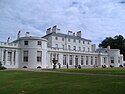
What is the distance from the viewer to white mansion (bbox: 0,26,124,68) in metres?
46.2

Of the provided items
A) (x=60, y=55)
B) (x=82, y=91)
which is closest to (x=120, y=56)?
(x=60, y=55)

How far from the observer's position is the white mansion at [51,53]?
151ft

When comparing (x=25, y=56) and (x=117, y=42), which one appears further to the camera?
(x=117, y=42)

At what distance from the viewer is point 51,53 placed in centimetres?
5262

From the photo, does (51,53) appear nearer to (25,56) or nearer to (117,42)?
(25,56)

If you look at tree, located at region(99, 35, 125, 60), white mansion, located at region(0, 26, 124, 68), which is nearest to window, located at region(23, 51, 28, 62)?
white mansion, located at region(0, 26, 124, 68)

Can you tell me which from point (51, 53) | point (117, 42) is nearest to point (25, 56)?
point (51, 53)

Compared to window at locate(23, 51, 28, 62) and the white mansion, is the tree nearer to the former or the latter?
the white mansion

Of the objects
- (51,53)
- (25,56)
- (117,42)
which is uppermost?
(117,42)

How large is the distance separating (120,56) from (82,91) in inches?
2769

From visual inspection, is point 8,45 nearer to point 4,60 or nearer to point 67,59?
point 4,60

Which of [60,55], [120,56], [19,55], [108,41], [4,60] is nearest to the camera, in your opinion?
[4,60]

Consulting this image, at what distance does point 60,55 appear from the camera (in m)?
55.2

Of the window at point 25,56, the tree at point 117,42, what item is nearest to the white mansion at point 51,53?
Answer: the window at point 25,56
